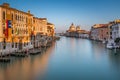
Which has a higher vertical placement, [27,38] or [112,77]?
[27,38]

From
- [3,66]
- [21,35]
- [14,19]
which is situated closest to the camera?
[3,66]

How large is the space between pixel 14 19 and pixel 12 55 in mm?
5860

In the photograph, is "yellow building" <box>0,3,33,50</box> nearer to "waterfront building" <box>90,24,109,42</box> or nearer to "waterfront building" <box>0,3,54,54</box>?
"waterfront building" <box>0,3,54,54</box>

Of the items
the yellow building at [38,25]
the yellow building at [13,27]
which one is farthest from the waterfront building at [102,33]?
the yellow building at [13,27]

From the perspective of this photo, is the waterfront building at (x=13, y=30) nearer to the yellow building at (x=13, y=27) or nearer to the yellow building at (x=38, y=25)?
the yellow building at (x=13, y=27)

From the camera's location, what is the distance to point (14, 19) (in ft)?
Result: 95.2

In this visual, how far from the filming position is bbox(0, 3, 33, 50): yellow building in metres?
26.0

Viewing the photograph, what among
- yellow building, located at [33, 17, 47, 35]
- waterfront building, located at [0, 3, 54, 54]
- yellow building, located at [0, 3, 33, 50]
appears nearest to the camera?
waterfront building, located at [0, 3, 54, 54]

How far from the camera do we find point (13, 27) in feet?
94.1

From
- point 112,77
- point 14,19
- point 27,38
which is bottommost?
point 112,77

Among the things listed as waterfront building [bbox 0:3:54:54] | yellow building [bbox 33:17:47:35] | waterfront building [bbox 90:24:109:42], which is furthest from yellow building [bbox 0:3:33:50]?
waterfront building [bbox 90:24:109:42]

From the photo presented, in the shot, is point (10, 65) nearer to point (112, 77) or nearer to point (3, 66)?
point (3, 66)

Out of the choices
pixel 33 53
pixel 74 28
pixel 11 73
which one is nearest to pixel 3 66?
pixel 11 73

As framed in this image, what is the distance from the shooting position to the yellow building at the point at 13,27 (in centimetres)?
2600
